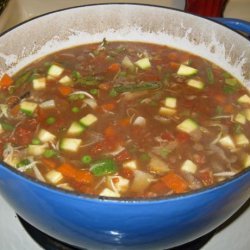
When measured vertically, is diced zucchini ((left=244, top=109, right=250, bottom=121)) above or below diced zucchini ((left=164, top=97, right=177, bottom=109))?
below

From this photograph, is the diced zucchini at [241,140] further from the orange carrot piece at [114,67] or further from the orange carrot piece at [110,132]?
the orange carrot piece at [114,67]

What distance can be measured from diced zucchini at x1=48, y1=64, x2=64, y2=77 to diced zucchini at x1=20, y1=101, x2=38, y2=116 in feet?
0.78

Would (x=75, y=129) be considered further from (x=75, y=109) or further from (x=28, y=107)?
(x=28, y=107)

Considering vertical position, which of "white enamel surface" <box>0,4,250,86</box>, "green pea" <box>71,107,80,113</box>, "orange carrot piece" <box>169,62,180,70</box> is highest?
"white enamel surface" <box>0,4,250,86</box>

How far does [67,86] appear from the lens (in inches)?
77.2

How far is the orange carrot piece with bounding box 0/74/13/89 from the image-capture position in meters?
1.95

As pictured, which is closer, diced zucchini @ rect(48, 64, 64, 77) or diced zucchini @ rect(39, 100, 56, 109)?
diced zucchini @ rect(39, 100, 56, 109)

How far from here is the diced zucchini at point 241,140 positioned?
1710 millimetres

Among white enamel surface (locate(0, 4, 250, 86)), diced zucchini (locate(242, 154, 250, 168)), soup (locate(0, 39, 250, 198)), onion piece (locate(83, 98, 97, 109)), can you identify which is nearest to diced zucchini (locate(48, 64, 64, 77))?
soup (locate(0, 39, 250, 198))

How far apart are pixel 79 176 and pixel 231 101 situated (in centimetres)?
81

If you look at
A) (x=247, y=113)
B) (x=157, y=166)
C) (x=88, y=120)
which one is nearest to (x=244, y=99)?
(x=247, y=113)

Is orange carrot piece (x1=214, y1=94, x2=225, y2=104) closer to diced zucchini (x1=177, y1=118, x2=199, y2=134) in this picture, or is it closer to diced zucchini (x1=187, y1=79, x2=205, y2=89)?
diced zucchini (x1=187, y1=79, x2=205, y2=89)

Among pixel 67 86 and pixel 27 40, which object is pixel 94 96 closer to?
pixel 67 86

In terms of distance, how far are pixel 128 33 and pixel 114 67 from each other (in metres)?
0.26
